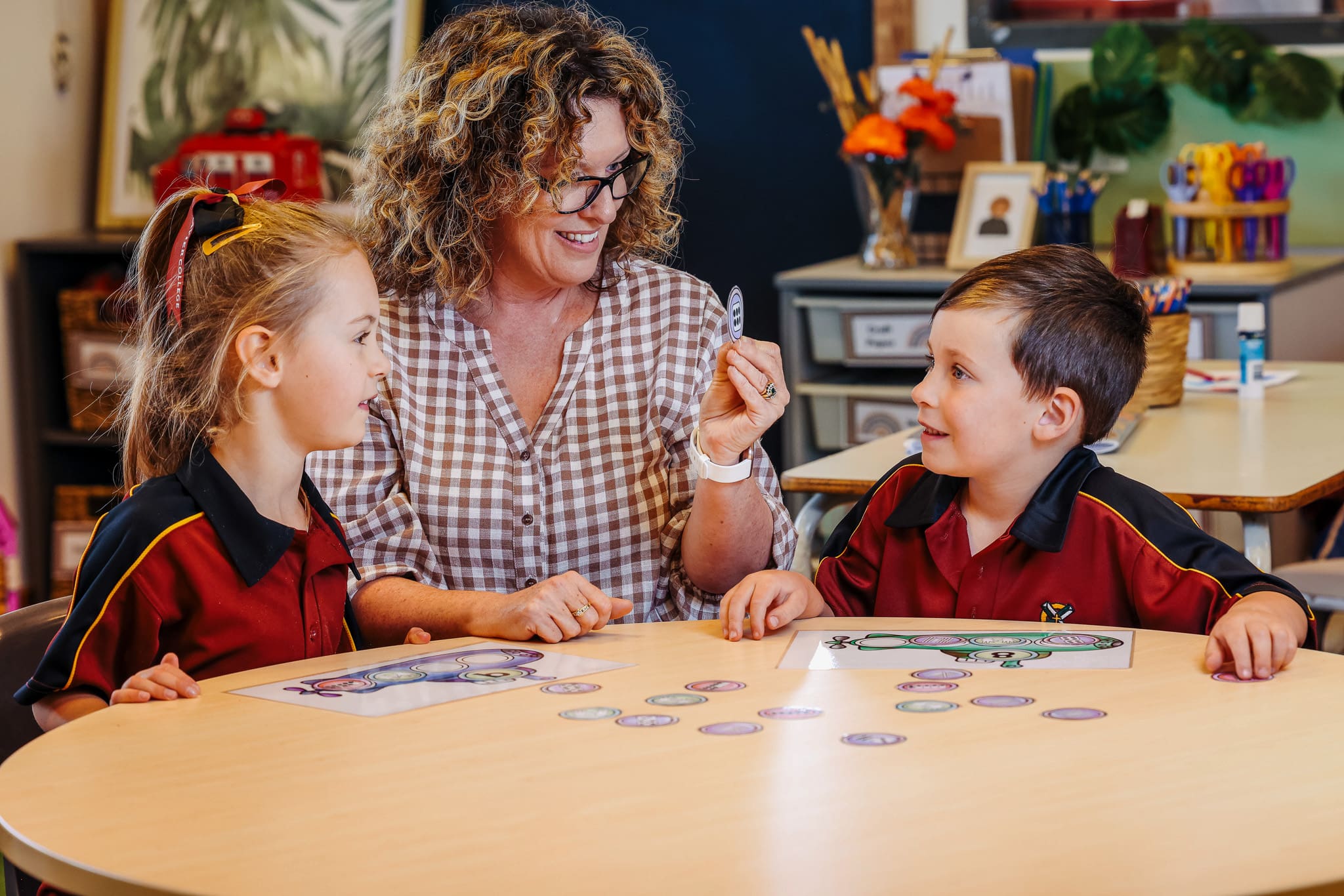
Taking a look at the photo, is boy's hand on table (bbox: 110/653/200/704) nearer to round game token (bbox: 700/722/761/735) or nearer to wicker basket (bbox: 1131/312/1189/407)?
round game token (bbox: 700/722/761/735)

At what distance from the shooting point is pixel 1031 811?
2.98 feet

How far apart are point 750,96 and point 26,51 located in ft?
6.05

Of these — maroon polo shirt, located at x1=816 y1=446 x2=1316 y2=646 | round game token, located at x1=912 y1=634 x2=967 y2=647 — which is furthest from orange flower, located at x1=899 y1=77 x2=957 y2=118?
round game token, located at x1=912 y1=634 x2=967 y2=647

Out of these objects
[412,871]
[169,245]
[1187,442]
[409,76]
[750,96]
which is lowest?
[412,871]

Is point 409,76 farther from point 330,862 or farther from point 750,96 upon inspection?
point 750,96

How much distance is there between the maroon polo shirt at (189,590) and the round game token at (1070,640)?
2.16 feet

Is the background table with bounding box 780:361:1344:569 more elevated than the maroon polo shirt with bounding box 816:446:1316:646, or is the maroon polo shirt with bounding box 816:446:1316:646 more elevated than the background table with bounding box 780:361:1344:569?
the background table with bounding box 780:361:1344:569

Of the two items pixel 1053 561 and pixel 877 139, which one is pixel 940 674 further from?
pixel 877 139

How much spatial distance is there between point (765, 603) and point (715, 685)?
0.60 feet

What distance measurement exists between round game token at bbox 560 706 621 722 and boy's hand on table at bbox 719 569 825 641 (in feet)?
0.80

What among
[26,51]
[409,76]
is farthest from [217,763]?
[26,51]

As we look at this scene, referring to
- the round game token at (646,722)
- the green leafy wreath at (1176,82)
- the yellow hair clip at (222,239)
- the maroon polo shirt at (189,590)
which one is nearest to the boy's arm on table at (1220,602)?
the round game token at (646,722)

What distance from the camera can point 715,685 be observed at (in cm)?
122

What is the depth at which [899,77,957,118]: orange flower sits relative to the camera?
11.4ft
